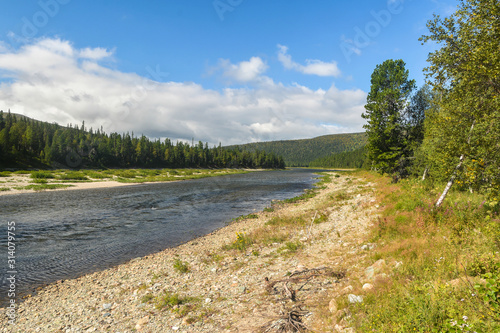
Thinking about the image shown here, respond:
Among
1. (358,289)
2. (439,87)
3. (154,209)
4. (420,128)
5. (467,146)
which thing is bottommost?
A: (154,209)

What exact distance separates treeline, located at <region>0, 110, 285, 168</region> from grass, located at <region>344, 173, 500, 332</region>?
11033cm

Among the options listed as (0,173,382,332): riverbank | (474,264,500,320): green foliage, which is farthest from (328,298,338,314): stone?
(474,264,500,320): green foliage

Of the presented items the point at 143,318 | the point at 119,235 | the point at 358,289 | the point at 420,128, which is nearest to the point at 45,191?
the point at 119,235

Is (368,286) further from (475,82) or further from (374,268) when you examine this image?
(475,82)

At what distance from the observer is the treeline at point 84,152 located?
92.6 m

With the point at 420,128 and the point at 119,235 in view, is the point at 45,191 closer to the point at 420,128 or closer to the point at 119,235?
the point at 119,235

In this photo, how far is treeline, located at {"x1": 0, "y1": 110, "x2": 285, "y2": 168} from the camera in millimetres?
92625

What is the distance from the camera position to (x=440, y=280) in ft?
21.1

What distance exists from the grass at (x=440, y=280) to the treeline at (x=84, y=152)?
110 metres

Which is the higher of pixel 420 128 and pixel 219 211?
pixel 420 128

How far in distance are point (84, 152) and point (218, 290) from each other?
141m

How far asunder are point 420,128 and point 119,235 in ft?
139

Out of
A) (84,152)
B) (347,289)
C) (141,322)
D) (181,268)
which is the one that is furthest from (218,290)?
(84,152)

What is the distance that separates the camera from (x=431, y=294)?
18.8 ft
